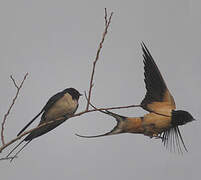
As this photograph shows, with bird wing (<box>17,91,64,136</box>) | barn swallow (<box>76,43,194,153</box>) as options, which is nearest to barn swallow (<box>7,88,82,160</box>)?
bird wing (<box>17,91,64,136</box>)

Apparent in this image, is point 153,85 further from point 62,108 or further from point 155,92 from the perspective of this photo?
point 62,108

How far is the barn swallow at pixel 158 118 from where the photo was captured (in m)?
1.32

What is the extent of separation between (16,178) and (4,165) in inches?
2.4

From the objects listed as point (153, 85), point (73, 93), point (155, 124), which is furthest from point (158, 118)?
point (73, 93)

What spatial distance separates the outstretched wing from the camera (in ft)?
4.37

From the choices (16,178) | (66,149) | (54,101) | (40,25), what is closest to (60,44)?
(40,25)

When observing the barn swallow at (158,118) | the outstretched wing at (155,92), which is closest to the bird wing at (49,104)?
the barn swallow at (158,118)

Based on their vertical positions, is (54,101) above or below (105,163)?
above

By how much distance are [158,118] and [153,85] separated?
0.13 m

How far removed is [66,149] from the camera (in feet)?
4.30

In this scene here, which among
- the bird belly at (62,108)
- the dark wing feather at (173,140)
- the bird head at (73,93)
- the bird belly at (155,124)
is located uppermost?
the bird head at (73,93)

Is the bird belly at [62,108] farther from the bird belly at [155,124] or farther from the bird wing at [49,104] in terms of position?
the bird belly at [155,124]

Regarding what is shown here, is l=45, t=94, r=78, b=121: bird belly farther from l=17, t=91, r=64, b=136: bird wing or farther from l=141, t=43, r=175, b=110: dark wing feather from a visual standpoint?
l=141, t=43, r=175, b=110: dark wing feather

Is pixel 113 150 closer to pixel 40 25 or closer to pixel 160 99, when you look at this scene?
pixel 160 99
